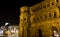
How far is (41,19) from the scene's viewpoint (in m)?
20.8

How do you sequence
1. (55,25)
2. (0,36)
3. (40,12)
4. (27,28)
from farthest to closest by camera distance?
(0,36)
(27,28)
(40,12)
(55,25)

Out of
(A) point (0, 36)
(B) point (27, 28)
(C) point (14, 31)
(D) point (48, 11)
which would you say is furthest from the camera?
(C) point (14, 31)

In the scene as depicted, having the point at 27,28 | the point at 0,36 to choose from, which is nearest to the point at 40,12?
the point at 27,28

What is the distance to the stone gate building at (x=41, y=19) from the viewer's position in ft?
59.7

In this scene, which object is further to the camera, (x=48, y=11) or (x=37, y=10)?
(x=37, y=10)

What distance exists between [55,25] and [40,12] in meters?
3.64

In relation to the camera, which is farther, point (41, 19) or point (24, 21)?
point (24, 21)

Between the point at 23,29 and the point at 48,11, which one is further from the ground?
the point at 48,11

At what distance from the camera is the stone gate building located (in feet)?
59.7

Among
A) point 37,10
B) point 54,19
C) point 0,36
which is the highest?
point 37,10

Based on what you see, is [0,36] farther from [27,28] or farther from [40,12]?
[40,12]

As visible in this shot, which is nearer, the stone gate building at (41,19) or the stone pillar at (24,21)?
the stone gate building at (41,19)

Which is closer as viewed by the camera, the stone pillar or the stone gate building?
the stone gate building

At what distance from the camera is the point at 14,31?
3184 cm
